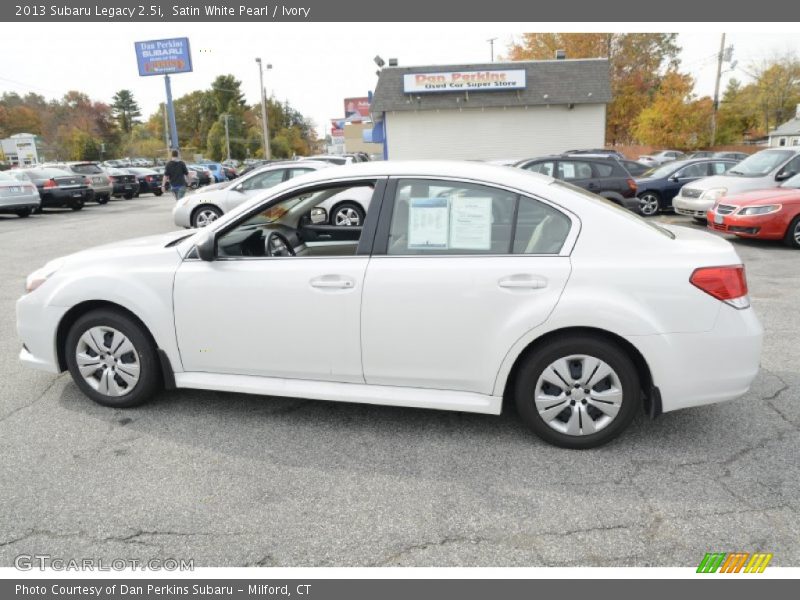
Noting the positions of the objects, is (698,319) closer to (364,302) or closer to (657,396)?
(657,396)

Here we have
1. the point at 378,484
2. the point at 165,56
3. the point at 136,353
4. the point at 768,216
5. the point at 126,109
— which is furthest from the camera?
the point at 126,109

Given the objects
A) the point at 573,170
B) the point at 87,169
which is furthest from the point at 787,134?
the point at 87,169

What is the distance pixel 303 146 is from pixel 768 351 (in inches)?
4042

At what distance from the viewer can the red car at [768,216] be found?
9.67 metres

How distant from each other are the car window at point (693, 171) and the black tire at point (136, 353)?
44.2 feet

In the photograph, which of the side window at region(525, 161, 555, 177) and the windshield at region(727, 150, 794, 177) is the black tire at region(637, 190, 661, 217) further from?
the side window at region(525, 161, 555, 177)

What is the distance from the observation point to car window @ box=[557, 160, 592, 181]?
12.0m

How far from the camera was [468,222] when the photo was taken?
3.55 metres

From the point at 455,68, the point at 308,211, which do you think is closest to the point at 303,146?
the point at 455,68

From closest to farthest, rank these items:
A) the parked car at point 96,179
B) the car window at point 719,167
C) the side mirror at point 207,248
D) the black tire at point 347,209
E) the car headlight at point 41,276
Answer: the side mirror at point 207,248
the car headlight at point 41,276
the black tire at point 347,209
the car window at point 719,167
the parked car at point 96,179

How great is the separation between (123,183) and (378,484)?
2575cm

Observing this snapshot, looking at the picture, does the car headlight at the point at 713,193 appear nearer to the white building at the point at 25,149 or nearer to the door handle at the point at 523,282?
the door handle at the point at 523,282

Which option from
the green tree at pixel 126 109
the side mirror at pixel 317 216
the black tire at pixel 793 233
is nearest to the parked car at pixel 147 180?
the side mirror at pixel 317 216
